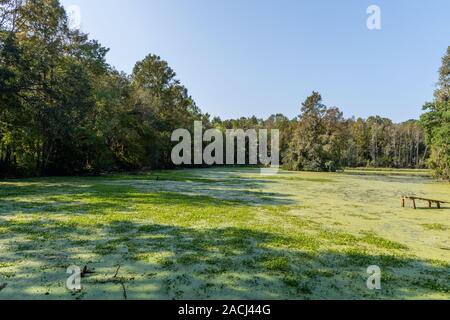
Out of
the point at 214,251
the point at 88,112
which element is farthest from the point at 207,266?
the point at 88,112

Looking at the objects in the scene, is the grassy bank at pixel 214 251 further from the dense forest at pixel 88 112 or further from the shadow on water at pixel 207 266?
the dense forest at pixel 88 112

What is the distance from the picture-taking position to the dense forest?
60.5 feet

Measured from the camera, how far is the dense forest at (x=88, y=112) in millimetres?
18453

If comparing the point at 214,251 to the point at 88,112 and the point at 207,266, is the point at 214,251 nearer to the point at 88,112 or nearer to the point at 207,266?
the point at 207,266

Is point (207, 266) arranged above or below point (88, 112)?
below

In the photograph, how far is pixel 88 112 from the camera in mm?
22250

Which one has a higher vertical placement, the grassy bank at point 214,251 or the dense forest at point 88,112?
the dense forest at point 88,112

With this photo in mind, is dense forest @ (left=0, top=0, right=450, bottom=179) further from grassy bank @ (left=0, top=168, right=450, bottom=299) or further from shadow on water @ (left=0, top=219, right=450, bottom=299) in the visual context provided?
shadow on water @ (left=0, top=219, right=450, bottom=299)

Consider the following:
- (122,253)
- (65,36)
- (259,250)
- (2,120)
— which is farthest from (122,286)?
(65,36)

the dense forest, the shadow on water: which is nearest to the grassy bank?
the shadow on water

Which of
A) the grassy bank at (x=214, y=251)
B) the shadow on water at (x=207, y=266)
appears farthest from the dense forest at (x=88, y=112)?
the shadow on water at (x=207, y=266)

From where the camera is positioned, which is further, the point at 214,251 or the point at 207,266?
the point at 214,251

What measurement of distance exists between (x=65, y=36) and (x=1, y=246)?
23.1 metres

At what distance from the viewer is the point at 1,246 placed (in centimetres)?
643
